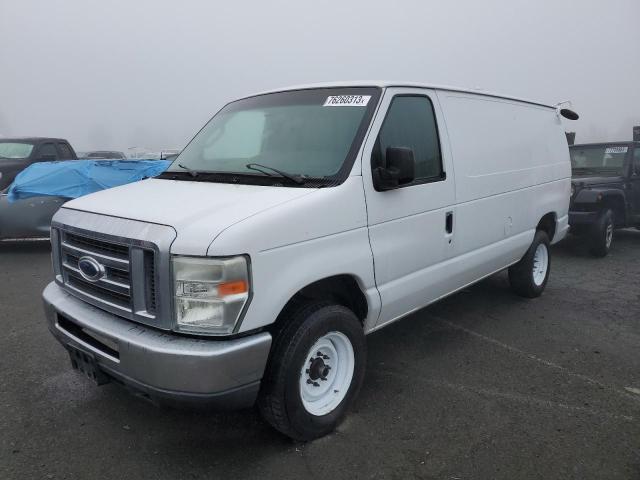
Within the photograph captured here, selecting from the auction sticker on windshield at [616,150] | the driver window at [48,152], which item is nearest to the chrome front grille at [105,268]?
the driver window at [48,152]

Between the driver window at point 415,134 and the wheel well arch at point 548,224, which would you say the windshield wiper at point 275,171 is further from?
the wheel well arch at point 548,224

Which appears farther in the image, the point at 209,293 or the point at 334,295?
the point at 334,295

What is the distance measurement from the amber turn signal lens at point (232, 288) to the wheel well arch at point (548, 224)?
4131 mm

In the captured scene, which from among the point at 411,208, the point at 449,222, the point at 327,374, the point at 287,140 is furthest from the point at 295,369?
the point at 449,222

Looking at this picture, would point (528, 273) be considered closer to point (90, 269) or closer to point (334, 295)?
point (334, 295)

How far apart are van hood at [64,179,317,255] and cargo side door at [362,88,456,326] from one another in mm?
613

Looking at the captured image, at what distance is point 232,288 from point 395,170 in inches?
51.1

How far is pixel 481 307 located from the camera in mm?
5336

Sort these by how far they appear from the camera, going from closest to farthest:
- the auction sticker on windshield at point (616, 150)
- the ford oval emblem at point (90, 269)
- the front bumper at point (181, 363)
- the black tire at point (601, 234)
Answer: the front bumper at point (181, 363)
the ford oval emblem at point (90, 269)
the black tire at point (601, 234)
the auction sticker on windshield at point (616, 150)

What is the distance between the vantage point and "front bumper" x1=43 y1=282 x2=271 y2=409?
7.65 ft

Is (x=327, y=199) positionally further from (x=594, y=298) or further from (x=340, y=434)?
(x=594, y=298)

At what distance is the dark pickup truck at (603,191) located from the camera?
25.1 ft

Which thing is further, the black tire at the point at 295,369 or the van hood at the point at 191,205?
the black tire at the point at 295,369

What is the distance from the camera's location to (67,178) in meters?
7.70
